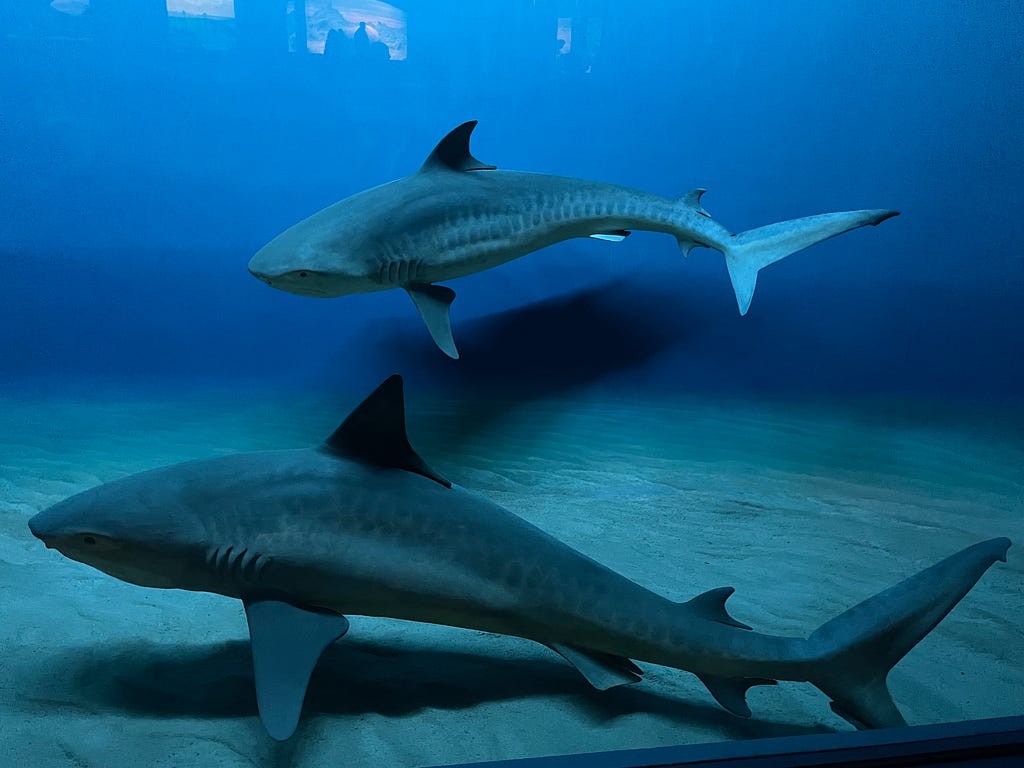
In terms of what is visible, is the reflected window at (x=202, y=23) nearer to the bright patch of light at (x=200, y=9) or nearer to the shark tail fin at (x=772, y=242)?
the bright patch of light at (x=200, y=9)

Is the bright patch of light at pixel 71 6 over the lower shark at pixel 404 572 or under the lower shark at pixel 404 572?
over

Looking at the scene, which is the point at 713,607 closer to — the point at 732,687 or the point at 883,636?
the point at 732,687

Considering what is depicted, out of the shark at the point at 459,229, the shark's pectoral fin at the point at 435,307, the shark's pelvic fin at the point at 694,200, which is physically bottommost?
the shark's pectoral fin at the point at 435,307

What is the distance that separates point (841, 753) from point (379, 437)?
38.9 inches

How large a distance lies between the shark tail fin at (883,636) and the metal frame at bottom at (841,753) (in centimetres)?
27

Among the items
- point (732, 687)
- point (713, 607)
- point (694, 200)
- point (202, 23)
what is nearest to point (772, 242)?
point (694, 200)

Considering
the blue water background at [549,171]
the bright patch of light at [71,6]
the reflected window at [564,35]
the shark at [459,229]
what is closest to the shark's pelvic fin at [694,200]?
the shark at [459,229]

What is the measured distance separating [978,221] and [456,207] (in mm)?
2591

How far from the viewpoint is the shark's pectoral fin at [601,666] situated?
4.76 feet

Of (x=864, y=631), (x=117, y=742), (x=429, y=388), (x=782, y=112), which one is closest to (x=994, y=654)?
(x=864, y=631)

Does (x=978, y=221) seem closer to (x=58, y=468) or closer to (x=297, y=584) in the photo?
(x=297, y=584)

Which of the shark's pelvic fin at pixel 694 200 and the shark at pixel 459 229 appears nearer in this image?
the shark at pixel 459 229

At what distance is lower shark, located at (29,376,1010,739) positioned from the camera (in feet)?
4.53

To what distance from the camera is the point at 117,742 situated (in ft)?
4.14
